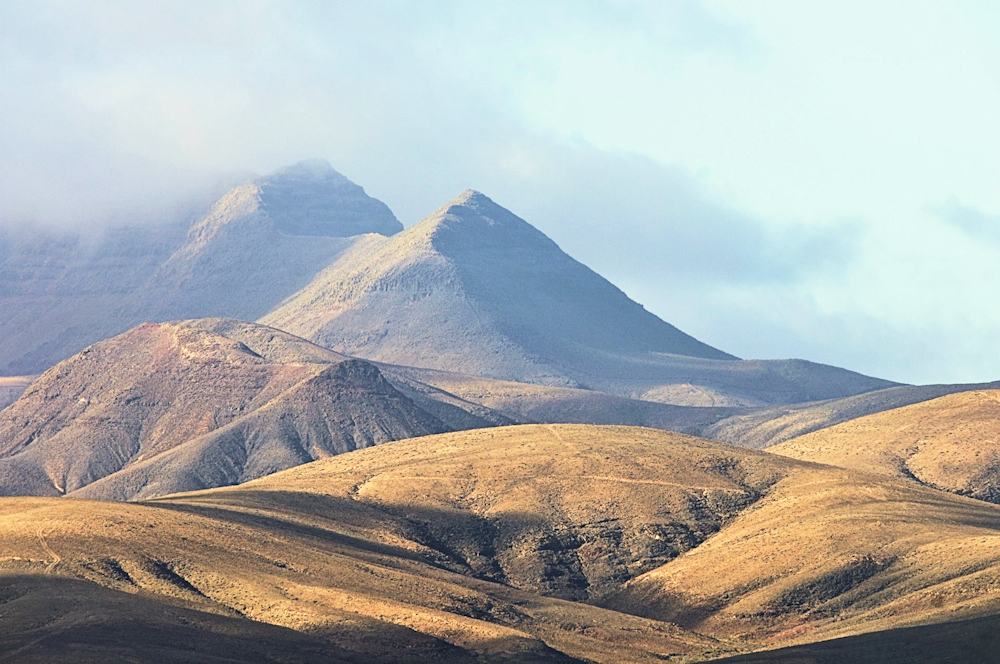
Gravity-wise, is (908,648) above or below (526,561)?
above

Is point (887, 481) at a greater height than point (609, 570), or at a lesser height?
greater

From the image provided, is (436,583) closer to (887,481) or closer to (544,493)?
(544,493)

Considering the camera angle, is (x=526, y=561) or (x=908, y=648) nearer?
(x=908, y=648)

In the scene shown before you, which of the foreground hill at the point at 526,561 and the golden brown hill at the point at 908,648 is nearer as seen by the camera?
the golden brown hill at the point at 908,648

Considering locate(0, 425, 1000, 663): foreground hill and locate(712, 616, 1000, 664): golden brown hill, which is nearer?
locate(712, 616, 1000, 664): golden brown hill

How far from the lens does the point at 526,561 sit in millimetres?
171125

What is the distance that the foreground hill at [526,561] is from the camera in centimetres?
12638

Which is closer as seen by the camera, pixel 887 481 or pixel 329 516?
pixel 329 516

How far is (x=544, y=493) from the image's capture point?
187125mm

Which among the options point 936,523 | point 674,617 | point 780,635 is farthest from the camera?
point 936,523

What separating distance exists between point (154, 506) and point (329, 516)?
21711 millimetres

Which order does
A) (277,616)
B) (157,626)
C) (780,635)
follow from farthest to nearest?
(780,635) → (277,616) → (157,626)

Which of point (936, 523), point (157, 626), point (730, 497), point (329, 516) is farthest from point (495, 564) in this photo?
point (157, 626)

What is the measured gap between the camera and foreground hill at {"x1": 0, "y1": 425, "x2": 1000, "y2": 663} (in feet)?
415
